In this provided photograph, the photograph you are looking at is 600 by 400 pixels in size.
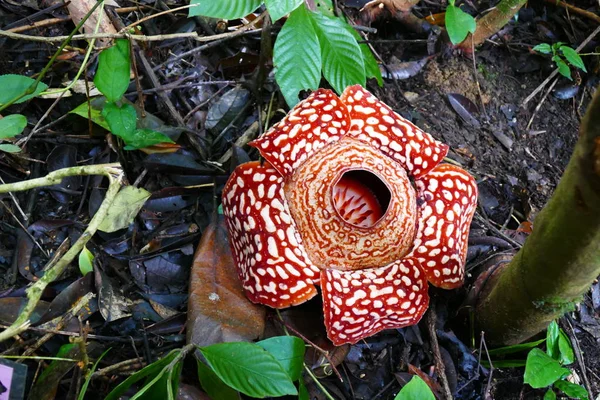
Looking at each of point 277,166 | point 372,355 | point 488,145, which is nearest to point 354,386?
point 372,355

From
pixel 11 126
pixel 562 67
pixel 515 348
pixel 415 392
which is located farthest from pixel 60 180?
pixel 562 67

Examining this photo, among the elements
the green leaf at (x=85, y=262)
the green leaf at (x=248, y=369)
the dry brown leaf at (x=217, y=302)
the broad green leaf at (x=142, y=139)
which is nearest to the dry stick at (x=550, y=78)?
the dry brown leaf at (x=217, y=302)

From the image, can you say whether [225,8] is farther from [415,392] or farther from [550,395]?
[550,395]

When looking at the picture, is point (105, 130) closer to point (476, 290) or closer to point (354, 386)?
point (354, 386)

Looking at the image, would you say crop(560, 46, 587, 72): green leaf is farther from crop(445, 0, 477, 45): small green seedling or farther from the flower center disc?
the flower center disc

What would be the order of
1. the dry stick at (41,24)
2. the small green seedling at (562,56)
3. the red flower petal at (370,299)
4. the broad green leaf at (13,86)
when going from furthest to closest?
the small green seedling at (562,56) → the dry stick at (41,24) → the broad green leaf at (13,86) → the red flower petal at (370,299)

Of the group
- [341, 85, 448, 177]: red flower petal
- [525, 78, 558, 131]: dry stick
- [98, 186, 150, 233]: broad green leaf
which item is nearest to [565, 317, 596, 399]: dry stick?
[341, 85, 448, 177]: red flower petal

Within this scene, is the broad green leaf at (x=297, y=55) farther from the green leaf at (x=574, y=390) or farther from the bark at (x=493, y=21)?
the green leaf at (x=574, y=390)
